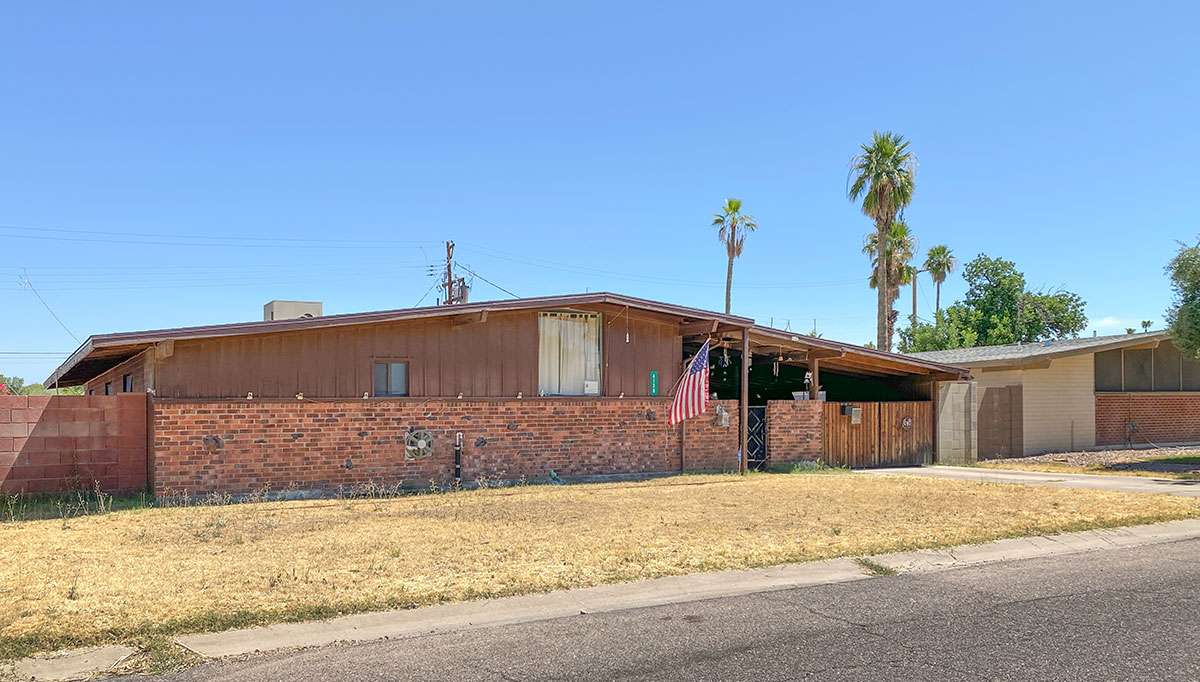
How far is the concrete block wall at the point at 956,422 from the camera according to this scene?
22.2 metres

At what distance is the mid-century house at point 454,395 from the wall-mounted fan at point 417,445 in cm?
2

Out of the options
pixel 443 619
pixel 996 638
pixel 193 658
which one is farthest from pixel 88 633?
pixel 996 638

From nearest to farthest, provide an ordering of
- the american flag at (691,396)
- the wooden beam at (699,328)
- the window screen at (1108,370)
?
the american flag at (691,396) → the wooden beam at (699,328) → the window screen at (1108,370)

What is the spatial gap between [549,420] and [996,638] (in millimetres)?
11192

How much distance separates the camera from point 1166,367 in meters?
27.0

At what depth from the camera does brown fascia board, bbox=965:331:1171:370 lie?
23469 millimetres

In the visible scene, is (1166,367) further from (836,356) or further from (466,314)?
(466,314)

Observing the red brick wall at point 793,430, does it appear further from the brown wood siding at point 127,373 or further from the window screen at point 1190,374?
the window screen at point 1190,374

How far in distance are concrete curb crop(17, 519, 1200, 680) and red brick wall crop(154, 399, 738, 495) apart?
8.23m

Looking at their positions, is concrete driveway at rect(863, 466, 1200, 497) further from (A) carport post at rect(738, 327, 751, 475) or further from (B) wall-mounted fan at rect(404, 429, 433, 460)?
(B) wall-mounted fan at rect(404, 429, 433, 460)

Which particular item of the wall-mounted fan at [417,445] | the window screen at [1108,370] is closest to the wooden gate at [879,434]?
the window screen at [1108,370]

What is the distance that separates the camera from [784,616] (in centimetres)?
700

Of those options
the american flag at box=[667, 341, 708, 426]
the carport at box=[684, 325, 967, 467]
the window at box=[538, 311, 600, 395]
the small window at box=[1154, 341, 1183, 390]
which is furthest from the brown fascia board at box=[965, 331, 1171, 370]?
the window at box=[538, 311, 600, 395]

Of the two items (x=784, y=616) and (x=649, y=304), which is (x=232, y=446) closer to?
(x=649, y=304)
